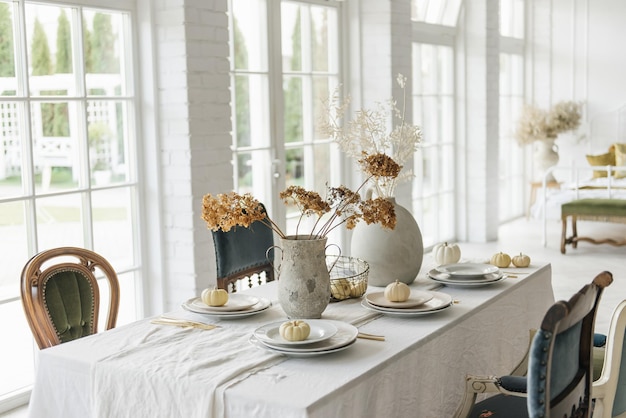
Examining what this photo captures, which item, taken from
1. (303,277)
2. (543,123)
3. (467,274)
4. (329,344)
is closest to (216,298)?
(303,277)

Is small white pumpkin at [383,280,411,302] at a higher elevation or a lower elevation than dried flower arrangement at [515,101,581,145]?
lower

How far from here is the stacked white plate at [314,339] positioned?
2217 mm

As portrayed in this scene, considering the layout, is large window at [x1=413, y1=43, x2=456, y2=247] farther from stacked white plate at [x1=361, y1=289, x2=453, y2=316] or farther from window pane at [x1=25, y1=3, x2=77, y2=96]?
stacked white plate at [x1=361, y1=289, x2=453, y2=316]

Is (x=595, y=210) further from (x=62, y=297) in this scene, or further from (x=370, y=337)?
(x=62, y=297)

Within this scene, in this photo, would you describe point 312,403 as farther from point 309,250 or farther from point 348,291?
point 348,291

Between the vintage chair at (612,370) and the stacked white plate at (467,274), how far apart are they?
0.60 metres

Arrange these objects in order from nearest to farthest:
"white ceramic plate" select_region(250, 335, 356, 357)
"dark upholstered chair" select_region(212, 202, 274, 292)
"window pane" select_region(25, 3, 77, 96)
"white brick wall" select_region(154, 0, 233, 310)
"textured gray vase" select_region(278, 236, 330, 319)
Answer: "white ceramic plate" select_region(250, 335, 356, 357) → "textured gray vase" select_region(278, 236, 330, 319) → "dark upholstered chair" select_region(212, 202, 274, 292) → "window pane" select_region(25, 3, 77, 96) → "white brick wall" select_region(154, 0, 233, 310)

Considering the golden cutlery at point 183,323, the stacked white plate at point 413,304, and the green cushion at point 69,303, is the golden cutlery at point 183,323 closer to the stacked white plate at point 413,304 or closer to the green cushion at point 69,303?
the green cushion at point 69,303

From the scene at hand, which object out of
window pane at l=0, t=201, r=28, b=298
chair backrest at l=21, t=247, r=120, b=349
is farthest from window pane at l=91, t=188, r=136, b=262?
chair backrest at l=21, t=247, r=120, b=349

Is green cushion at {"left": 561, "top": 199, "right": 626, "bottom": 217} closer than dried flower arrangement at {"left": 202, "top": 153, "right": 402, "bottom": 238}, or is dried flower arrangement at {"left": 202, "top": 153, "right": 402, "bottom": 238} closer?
dried flower arrangement at {"left": 202, "top": 153, "right": 402, "bottom": 238}

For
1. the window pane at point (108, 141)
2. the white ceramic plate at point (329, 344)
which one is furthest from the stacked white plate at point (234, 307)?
the window pane at point (108, 141)

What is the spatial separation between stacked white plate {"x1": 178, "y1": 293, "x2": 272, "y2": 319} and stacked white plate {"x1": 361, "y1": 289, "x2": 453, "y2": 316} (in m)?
0.35

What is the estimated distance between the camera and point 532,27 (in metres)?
10.0

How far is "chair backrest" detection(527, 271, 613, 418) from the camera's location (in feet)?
6.50
